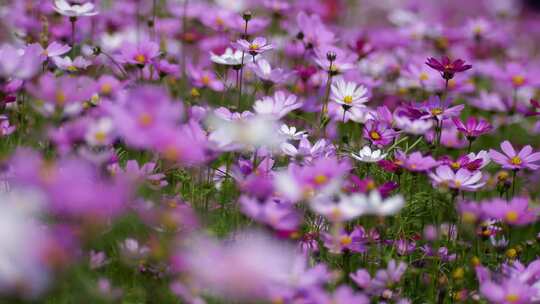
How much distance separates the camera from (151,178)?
1.32 meters

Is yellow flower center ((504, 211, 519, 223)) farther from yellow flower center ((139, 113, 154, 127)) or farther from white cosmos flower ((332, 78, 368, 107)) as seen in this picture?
yellow flower center ((139, 113, 154, 127))

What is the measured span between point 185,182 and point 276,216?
20.7 inches

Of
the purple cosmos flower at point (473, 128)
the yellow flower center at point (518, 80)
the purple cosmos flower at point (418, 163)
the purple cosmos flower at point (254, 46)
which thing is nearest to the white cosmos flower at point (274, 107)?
the purple cosmos flower at point (254, 46)

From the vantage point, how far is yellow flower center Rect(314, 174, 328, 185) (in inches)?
44.1

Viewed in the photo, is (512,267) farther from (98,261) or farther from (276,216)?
(98,261)

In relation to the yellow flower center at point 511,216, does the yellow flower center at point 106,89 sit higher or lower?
higher

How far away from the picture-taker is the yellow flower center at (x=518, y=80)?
2371 millimetres

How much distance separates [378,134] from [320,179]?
17.3 inches

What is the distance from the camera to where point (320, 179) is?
113 centimetres

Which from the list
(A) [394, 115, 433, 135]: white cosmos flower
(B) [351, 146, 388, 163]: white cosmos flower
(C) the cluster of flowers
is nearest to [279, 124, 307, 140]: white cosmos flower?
(C) the cluster of flowers

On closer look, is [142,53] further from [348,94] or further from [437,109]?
[437,109]

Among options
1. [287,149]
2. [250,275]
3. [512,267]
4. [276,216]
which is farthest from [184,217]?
[512,267]

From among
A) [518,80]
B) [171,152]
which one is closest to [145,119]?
[171,152]

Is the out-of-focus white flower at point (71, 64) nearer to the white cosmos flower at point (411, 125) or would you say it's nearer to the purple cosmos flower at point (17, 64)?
the purple cosmos flower at point (17, 64)
